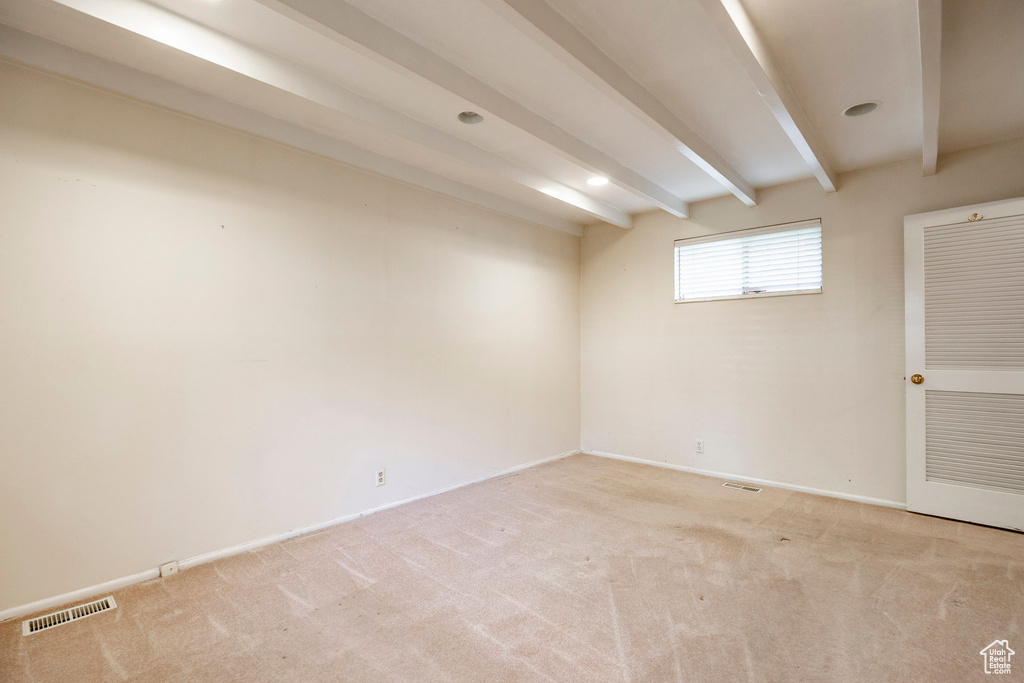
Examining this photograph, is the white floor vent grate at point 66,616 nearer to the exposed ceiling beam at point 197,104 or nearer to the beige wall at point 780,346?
the exposed ceiling beam at point 197,104

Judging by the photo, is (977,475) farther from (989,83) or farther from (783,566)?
(989,83)

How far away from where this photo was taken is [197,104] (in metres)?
2.53

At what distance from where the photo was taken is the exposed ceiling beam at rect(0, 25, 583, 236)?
2.09 meters

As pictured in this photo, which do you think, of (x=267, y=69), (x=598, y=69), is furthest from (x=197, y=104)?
(x=598, y=69)

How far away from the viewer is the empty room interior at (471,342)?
1.95 meters

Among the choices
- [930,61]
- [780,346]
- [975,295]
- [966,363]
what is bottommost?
[966,363]

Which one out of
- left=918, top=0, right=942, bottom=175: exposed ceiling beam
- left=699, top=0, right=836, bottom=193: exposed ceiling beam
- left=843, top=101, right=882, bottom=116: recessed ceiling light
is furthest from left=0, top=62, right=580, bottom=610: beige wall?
left=918, top=0, right=942, bottom=175: exposed ceiling beam

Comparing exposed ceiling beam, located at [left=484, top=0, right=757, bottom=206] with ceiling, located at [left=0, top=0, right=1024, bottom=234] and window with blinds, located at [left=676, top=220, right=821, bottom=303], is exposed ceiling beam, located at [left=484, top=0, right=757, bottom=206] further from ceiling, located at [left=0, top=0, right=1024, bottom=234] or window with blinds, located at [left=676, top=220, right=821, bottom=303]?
window with blinds, located at [left=676, top=220, right=821, bottom=303]

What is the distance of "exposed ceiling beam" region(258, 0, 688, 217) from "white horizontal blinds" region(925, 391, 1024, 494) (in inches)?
115

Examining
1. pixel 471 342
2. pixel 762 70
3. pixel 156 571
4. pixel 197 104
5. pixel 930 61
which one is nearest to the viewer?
pixel 930 61
